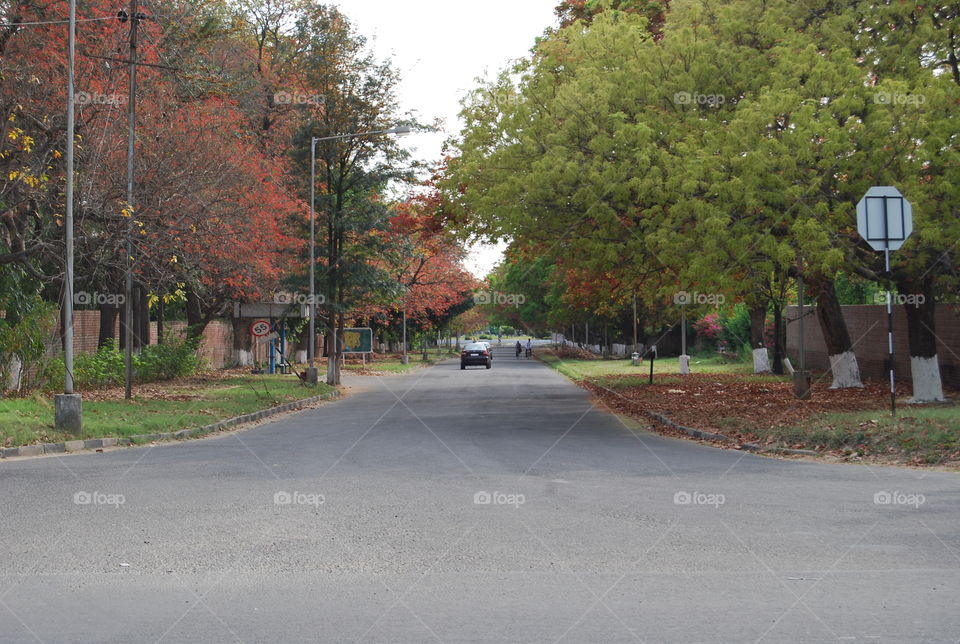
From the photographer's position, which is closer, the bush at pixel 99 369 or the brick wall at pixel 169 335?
the bush at pixel 99 369

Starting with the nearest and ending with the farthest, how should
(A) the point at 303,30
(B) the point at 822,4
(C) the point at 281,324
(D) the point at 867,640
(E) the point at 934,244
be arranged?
(D) the point at 867,640
(E) the point at 934,244
(B) the point at 822,4
(A) the point at 303,30
(C) the point at 281,324

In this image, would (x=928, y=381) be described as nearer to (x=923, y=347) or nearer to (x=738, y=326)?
(x=923, y=347)

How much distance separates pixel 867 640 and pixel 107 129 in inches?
856

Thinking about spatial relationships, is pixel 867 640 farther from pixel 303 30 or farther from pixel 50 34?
pixel 303 30

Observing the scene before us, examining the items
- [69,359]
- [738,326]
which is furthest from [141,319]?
[738,326]

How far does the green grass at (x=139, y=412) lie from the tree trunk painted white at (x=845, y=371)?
596 inches

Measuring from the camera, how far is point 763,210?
15891 millimetres

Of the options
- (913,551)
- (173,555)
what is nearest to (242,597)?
(173,555)

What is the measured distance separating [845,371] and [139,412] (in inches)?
715

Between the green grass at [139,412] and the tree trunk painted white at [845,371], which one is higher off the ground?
the tree trunk painted white at [845,371]

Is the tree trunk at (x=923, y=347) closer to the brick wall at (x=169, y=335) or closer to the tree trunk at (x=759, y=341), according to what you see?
the tree trunk at (x=759, y=341)

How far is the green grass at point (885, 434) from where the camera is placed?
11977 millimetres

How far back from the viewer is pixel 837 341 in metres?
23.1

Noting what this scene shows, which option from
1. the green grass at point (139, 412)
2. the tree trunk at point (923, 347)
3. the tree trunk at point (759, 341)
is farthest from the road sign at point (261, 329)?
the tree trunk at point (923, 347)
